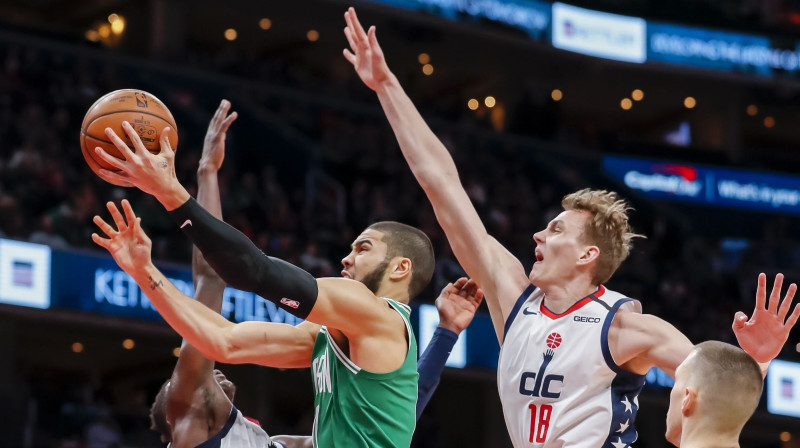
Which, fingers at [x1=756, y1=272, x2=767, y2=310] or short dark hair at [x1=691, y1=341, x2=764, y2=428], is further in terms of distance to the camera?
fingers at [x1=756, y1=272, x2=767, y2=310]

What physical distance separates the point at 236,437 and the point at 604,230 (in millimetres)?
1952

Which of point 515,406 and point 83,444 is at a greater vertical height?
point 515,406

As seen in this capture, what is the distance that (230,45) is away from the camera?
25375mm

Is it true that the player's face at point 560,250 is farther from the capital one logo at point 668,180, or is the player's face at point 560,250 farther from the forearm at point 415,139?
the capital one logo at point 668,180

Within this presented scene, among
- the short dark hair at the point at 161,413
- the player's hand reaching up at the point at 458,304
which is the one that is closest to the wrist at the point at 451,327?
the player's hand reaching up at the point at 458,304

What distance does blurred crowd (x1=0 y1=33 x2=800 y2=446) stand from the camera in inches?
582

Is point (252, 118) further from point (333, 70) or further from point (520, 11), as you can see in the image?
point (520, 11)

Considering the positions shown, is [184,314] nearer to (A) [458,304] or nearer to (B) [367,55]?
(B) [367,55]

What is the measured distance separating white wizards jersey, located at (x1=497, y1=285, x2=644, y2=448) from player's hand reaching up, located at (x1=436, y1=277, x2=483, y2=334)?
739mm

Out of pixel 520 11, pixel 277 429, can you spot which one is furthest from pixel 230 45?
pixel 277 429

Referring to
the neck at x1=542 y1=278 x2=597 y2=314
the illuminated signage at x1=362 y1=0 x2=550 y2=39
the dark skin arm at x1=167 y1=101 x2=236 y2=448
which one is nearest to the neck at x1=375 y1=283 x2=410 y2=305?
the neck at x1=542 y1=278 x2=597 y2=314

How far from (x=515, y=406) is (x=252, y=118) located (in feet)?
54.4

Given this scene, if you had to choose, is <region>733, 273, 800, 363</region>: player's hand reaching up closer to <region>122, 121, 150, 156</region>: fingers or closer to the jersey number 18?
the jersey number 18

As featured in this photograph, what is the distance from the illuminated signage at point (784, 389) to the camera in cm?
1809
